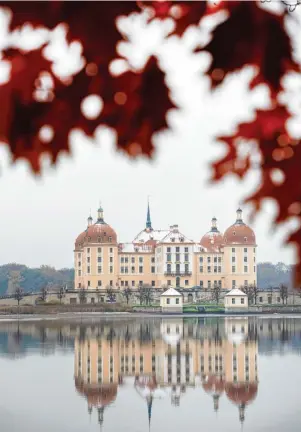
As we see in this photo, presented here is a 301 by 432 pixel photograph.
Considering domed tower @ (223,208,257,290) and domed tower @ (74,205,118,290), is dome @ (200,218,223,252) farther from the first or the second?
domed tower @ (74,205,118,290)

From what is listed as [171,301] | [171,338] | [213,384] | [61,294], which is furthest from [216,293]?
[213,384]

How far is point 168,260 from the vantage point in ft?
246

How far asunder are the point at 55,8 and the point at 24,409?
56.6 ft

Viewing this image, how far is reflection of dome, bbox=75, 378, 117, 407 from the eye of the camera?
64.6ft

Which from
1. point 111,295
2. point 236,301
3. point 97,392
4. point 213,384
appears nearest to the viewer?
point 97,392

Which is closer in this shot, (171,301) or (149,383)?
(149,383)

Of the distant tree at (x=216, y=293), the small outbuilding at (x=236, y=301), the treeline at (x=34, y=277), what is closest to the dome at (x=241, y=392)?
the small outbuilding at (x=236, y=301)

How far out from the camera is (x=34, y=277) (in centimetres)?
10081

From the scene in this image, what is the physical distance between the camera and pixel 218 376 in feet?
81.4

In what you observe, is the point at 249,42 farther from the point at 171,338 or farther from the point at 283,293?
the point at 283,293

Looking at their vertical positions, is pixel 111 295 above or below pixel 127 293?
below

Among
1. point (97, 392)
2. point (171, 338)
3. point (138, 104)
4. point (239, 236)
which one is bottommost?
point (97, 392)

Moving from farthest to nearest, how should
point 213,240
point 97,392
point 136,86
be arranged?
point 213,240
point 97,392
point 136,86

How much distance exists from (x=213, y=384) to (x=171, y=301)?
45382 millimetres
